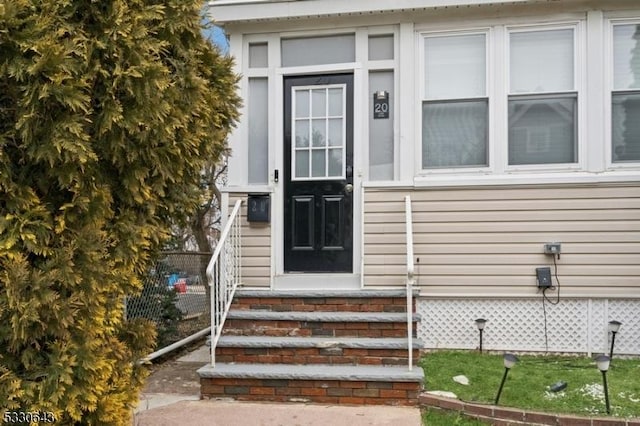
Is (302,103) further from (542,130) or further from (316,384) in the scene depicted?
(316,384)

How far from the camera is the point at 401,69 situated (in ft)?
16.0

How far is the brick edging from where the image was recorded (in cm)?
312

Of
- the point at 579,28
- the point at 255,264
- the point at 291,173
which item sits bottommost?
the point at 255,264

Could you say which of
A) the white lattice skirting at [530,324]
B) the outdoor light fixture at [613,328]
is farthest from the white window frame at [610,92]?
the outdoor light fixture at [613,328]

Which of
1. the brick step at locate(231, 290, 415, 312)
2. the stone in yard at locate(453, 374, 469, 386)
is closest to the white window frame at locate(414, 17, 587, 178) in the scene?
the brick step at locate(231, 290, 415, 312)

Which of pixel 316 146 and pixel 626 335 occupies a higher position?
pixel 316 146

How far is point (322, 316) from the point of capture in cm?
435

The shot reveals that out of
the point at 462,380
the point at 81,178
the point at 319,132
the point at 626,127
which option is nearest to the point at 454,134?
the point at 319,132

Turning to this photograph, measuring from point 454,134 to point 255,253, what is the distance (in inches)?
89.0

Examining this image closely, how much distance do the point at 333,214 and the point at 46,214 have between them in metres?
3.07

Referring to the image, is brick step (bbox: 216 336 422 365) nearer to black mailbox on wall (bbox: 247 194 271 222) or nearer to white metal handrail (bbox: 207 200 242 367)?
white metal handrail (bbox: 207 200 242 367)

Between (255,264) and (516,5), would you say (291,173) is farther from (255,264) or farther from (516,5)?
(516,5)

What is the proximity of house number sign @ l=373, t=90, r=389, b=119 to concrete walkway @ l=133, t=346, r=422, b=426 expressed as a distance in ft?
8.83

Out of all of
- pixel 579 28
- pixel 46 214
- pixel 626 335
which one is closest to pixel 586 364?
pixel 626 335
